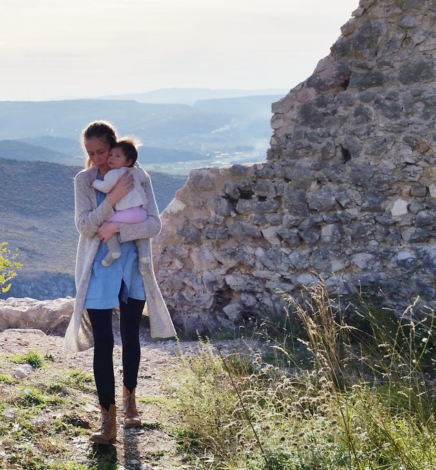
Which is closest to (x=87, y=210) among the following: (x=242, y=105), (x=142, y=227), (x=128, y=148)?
(x=142, y=227)

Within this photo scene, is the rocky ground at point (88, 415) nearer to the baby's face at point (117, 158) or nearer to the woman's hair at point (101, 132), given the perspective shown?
the baby's face at point (117, 158)

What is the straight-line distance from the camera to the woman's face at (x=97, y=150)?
13.4 feet

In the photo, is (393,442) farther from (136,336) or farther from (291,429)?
(136,336)

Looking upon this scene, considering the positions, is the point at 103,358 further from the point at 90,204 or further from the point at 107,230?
the point at 90,204

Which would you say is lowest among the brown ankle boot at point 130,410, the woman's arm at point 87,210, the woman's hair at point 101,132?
the brown ankle boot at point 130,410

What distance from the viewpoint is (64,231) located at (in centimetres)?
2517

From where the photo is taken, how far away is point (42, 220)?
83.5 feet

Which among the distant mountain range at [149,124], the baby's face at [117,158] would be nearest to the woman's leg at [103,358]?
the baby's face at [117,158]

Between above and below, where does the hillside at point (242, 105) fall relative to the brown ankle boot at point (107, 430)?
above

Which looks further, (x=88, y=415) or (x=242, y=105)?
(x=242, y=105)

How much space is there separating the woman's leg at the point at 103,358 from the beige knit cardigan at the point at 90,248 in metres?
0.13

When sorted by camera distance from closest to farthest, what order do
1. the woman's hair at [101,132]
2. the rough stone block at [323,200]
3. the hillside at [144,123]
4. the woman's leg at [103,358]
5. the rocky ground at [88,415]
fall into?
the rocky ground at [88,415], the woman's leg at [103,358], the woman's hair at [101,132], the rough stone block at [323,200], the hillside at [144,123]

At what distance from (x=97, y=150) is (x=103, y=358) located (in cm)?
120

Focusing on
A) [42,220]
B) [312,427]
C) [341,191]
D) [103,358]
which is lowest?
[42,220]
